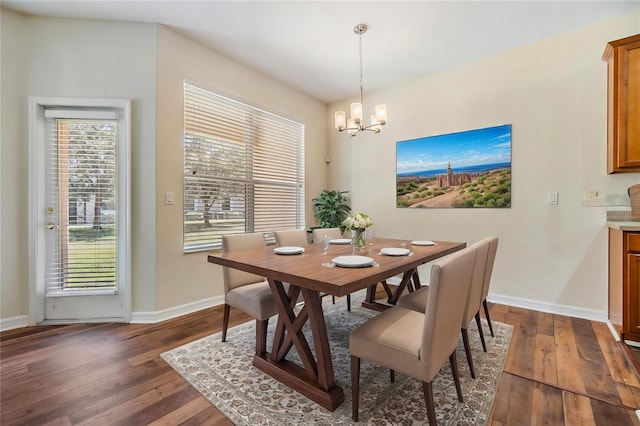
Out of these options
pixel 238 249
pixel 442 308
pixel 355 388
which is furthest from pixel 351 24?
pixel 355 388

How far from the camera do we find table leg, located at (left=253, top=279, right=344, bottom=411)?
1.60 metres

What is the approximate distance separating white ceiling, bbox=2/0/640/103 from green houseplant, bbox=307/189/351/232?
6.06ft

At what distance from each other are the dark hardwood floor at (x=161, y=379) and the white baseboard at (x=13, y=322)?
0.09 meters

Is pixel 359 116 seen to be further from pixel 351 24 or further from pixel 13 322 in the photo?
pixel 13 322

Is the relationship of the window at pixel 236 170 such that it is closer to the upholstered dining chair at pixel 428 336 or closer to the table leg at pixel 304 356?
the table leg at pixel 304 356

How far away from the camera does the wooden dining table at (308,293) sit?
56.2 inches

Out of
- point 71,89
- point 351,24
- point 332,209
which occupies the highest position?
point 351,24

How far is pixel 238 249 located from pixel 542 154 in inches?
129

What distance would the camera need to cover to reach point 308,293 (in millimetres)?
1621

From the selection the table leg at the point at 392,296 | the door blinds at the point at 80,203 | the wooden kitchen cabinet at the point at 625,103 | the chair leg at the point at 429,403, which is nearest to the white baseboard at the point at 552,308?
the table leg at the point at 392,296

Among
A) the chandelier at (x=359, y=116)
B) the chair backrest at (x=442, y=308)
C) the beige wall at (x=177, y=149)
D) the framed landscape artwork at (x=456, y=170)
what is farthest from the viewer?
the framed landscape artwork at (x=456, y=170)

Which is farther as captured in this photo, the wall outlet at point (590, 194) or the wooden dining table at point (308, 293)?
the wall outlet at point (590, 194)

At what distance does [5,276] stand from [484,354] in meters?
4.10

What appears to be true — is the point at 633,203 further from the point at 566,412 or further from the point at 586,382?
the point at 566,412
